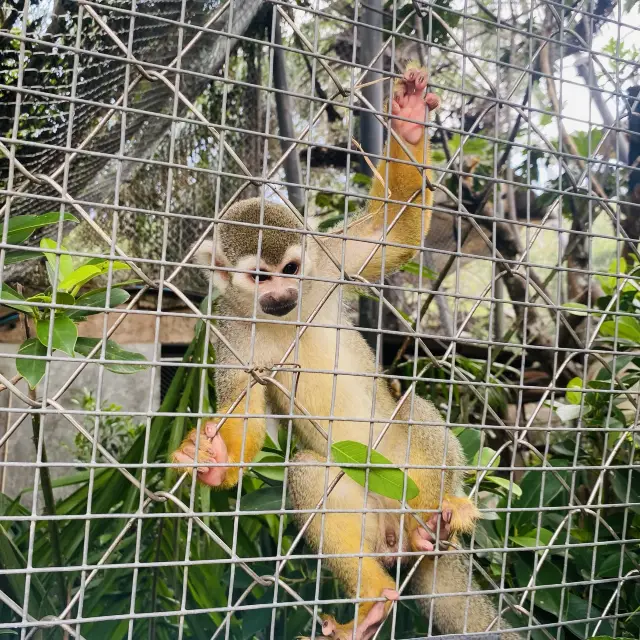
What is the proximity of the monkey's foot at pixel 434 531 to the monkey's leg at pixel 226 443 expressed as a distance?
58 centimetres

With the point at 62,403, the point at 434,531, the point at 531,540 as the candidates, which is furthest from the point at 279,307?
the point at 62,403


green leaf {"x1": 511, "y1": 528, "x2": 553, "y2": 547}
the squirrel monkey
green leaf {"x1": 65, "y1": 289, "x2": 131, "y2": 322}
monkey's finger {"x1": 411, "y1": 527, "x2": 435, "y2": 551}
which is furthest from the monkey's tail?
green leaf {"x1": 65, "y1": 289, "x2": 131, "y2": 322}

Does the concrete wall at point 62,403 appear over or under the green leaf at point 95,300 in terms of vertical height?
under

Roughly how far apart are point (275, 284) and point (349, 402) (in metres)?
0.52

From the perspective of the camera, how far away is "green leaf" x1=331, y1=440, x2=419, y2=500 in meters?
1.44

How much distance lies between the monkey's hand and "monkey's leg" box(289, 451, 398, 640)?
0.56ft

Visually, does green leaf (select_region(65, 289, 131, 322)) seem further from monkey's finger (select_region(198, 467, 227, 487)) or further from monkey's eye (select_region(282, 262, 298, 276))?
monkey's eye (select_region(282, 262, 298, 276))

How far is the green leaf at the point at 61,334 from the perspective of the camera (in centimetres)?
Result: 123

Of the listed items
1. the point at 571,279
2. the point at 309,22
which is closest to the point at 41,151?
the point at 309,22

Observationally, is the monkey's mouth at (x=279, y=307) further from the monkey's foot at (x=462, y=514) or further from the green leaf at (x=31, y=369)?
the green leaf at (x=31, y=369)

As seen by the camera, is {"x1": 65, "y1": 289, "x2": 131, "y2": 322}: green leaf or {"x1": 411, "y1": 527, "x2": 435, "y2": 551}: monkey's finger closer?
{"x1": 65, "y1": 289, "x2": 131, "y2": 322}: green leaf

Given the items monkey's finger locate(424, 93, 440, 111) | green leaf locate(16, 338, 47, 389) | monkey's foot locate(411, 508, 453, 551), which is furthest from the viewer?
monkey's foot locate(411, 508, 453, 551)

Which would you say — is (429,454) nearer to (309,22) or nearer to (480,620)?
(480,620)

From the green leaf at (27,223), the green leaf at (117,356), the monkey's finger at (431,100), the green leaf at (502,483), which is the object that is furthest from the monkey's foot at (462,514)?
the green leaf at (27,223)
